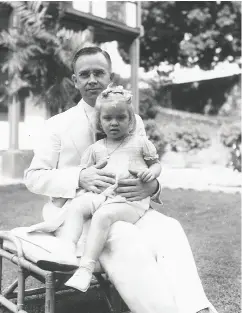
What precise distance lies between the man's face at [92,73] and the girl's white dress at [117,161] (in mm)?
369

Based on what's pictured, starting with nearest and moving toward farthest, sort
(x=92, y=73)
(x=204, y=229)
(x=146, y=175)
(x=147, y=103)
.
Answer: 1. (x=146, y=175)
2. (x=92, y=73)
3. (x=204, y=229)
4. (x=147, y=103)

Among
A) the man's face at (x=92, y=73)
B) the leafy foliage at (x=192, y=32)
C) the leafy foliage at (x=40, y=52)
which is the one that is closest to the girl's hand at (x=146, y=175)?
the man's face at (x=92, y=73)

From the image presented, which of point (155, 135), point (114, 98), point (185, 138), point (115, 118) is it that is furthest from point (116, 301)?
point (185, 138)

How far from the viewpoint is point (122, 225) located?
2680mm

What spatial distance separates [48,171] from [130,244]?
0.79 meters

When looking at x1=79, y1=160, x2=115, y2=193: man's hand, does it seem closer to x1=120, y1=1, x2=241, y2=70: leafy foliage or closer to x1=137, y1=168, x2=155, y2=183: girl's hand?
x1=137, y1=168, x2=155, y2=183: girl's hand

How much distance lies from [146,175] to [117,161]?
22 centimetres

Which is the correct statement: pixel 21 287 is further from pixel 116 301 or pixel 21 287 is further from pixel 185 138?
pixel 185 138

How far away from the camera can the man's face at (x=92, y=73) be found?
3135mm

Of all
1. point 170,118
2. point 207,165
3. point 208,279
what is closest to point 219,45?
point 170,118

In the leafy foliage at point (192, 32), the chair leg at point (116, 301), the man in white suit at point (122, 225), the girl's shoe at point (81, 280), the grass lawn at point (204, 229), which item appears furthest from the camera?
the leafy foliage at point (192, 32)

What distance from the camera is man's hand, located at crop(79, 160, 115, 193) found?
2854 millimetres

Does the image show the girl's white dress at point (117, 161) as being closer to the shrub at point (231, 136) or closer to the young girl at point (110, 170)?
the young girl at point (110, 170)

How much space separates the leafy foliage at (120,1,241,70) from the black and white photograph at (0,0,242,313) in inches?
157
